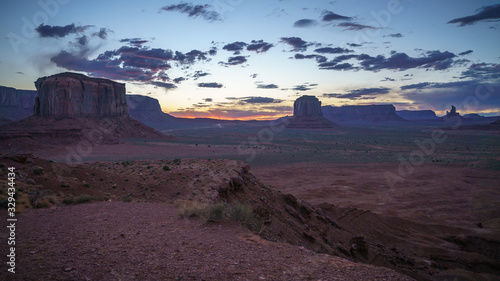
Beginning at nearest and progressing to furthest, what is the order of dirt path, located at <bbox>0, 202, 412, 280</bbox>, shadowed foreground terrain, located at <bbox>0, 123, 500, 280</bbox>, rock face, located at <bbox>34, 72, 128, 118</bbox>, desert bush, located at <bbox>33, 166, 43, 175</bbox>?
dirt path, located at <bbox>0, 202, 412, 280</bbox>
shadowed foreground terrain, located at <bbox>0, 123, 500, 280</bbox>
desert bush, located at <bbox>33, 166, 43, 175</bbox>
rock face, located at <bbox>34, 72, 128, 118</bbox>

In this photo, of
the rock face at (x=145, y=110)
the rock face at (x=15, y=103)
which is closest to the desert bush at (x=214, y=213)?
the rock face at (x=15, y=103)

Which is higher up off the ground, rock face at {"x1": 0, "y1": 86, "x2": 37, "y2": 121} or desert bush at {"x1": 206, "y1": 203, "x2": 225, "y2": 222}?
rock face at {"x1": 0, "y1": 86, "x2": 37, "y2": 121}

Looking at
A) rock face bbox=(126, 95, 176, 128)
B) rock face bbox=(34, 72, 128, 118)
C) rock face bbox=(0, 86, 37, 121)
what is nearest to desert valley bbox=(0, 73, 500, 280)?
rock face bbox=(34, 72, 128, 118)

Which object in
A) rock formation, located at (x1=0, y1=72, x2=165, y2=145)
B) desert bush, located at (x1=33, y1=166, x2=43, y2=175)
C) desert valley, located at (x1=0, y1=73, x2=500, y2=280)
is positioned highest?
rock formation, located at (x1=0, y1=72, x2=165, y2=145)

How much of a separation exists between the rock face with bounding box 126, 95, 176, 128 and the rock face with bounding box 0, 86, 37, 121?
55046 millimetres

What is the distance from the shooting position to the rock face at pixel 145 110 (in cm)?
18212

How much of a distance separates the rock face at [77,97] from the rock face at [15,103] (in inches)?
2678

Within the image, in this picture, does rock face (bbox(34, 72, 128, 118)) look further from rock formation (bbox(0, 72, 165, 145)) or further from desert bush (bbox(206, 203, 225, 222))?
desert bush (bbox(206, 203, 225, 222))

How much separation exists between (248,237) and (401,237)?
9.53m

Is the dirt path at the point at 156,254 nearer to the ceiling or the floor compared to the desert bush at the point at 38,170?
nearer to the floor

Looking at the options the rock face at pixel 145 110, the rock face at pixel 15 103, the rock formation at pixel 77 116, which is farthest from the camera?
the rock face at pixel 145 110

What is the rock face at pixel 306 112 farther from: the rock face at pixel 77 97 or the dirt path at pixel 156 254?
the dirt path at pixel 156 254

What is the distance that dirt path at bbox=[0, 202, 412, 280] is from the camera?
4.07 m

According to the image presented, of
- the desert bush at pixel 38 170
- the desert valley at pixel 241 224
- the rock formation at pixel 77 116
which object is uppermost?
the rock formation at pixel 77 116
